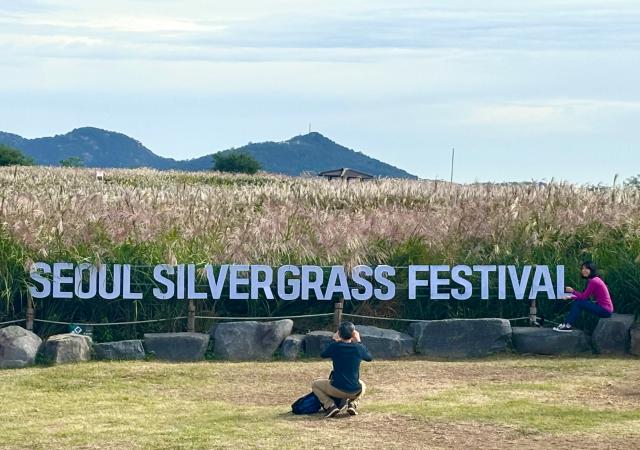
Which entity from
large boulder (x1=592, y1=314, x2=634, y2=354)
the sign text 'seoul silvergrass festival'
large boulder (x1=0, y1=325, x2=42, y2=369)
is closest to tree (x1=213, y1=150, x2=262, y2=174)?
the sign text 'seoul silvergrass festival'

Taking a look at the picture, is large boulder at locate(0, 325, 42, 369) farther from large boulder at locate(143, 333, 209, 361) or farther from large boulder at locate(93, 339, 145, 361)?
large boulder at locate(143, 333, 209, 361)

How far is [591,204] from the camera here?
23.8 meters

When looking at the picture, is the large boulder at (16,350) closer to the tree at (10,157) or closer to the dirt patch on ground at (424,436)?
the dirt patch on ground at (424,436)

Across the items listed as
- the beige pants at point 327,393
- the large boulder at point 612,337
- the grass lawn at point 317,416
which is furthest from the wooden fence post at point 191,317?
the large boulder at point 612,337

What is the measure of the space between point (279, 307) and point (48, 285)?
12.6 feet

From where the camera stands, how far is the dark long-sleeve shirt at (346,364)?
13.5m

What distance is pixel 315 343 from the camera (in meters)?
18.8

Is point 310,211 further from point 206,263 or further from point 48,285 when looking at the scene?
point 48,285

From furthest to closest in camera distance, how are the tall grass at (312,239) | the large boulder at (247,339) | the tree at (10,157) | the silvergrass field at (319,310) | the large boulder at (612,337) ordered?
the tree at (10,157)
the tall grass at (312,239)
the large boulder at (612,337)
the large boulder at (247,339)
the silvergrass field at (319,310)

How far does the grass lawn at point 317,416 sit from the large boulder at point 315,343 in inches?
17.8

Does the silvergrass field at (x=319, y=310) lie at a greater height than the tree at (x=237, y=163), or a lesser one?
lesser

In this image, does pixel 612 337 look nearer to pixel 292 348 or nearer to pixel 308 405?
pixel 292 348

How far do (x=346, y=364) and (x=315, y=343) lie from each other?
5365 millimetres

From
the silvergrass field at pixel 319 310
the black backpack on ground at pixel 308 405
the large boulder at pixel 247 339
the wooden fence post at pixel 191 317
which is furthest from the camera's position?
the wooden fence post at pixel 191 317
